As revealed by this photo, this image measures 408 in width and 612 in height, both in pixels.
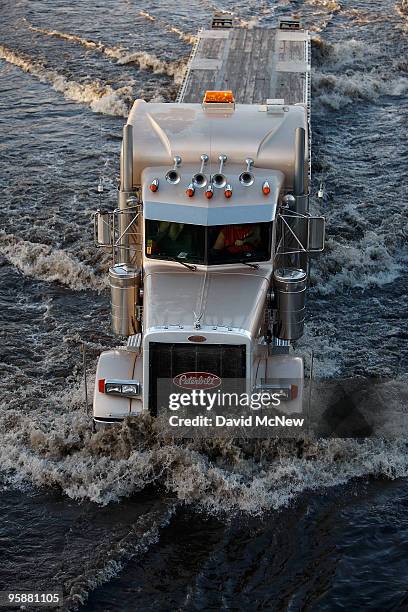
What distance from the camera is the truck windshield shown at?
15305 millimetres

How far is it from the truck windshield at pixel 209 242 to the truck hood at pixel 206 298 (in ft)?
0.68

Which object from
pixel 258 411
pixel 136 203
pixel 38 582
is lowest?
pixel 38 582

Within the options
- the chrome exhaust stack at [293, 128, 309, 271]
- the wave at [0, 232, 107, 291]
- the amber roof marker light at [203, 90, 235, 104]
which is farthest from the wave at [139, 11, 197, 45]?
the chrome exhaust stack at [293, 128, 309, 271]

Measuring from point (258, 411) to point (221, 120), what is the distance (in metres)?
5.01

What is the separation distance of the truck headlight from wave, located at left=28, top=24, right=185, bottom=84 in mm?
19490

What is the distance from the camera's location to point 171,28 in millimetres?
38344

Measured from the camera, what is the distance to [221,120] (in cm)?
1700

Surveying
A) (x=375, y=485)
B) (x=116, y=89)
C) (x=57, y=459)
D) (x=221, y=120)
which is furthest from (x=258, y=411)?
(x=116, y=89)

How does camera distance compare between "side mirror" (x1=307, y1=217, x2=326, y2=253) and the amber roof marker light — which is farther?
the amber roof marker light

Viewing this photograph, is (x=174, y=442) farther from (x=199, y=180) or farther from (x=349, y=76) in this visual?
(x=349, y=76)

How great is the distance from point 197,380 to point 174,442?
121cm

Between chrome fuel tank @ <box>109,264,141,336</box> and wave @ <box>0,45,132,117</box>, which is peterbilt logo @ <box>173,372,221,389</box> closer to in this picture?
chrome fuel tank @ <box>109,264,141,336</box>

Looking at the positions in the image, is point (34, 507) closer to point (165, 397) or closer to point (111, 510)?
point (111, 510)

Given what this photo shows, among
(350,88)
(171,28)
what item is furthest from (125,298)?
(171,28)
